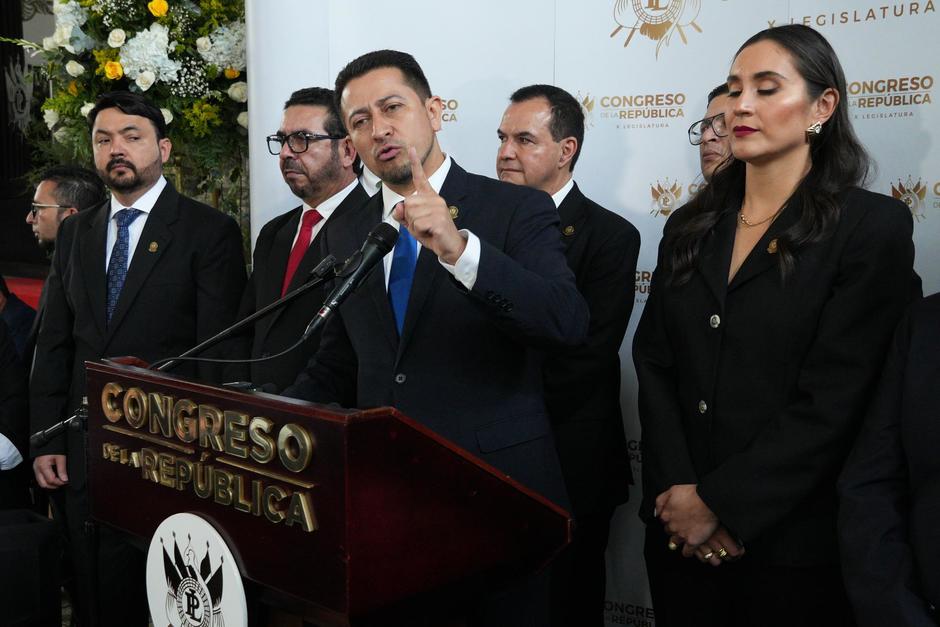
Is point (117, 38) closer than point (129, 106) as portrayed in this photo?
No

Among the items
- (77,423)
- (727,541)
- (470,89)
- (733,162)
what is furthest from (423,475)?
(470,89)

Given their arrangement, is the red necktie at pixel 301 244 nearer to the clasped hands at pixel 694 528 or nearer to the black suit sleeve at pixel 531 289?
the black suit sleeve at pixel 531 289

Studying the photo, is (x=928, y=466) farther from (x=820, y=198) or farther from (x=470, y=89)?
(x=470, y=89)

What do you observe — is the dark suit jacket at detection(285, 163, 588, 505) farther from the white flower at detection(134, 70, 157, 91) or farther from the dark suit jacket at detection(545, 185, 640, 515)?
the white flower at detection(134, 70, 157, 91)

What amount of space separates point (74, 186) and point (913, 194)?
3555mm

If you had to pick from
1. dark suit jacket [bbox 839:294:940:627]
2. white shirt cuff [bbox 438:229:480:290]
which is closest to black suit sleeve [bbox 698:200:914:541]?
dark suit jacket [bbox 839:294:940:627]

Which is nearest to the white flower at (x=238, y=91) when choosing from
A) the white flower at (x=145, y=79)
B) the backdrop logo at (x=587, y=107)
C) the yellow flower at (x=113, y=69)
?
the white flower at (x=145, y=79)

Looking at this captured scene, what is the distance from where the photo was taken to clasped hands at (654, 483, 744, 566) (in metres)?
1.96

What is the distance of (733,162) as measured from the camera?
7.34 ft

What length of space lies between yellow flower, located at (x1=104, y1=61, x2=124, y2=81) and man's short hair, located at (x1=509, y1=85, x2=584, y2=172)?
1.67 metres

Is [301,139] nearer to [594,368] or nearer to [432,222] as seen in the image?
[594,368]

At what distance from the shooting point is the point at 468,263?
1692 mm

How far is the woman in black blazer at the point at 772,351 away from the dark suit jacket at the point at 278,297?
1094 millimetres

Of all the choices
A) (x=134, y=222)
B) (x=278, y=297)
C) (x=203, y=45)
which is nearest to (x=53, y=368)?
(x=134, y=222)
